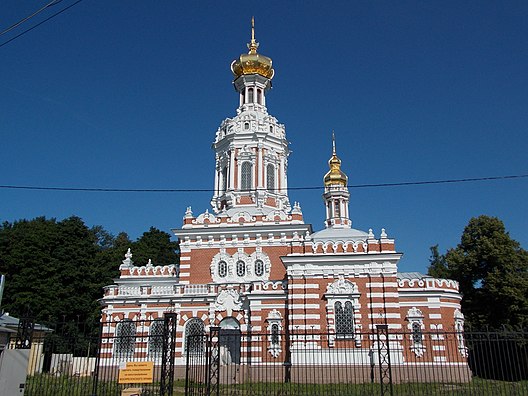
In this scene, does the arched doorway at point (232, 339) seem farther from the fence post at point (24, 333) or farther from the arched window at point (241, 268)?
the fence post at point (24, 333)

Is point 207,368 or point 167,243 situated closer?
point 207,368

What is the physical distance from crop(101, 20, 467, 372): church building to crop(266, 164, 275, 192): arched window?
8 cm

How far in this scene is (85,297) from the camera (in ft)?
144

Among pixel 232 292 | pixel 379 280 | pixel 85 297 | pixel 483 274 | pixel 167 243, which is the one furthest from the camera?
pixel 167 243

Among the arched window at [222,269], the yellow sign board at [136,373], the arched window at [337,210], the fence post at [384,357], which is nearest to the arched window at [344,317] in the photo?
the fence post at [384,357]

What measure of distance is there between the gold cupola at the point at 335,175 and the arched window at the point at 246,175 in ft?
21.9

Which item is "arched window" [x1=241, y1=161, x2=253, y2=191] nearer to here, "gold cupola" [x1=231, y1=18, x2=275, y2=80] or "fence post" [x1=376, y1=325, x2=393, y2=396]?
"gold cupola" [x1=231, y1=18, x2=275, y2=80]

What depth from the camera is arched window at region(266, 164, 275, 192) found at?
38688mm

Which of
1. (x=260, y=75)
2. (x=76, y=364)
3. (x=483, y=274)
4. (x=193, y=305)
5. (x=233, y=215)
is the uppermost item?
(x=260, y=75)

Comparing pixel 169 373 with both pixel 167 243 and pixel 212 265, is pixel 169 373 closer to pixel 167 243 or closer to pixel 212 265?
pixel 212 265

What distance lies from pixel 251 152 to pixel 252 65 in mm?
8057

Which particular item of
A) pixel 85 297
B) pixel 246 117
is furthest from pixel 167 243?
pixel 246 117

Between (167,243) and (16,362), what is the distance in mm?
44204

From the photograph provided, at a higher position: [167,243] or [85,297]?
[167,243]
